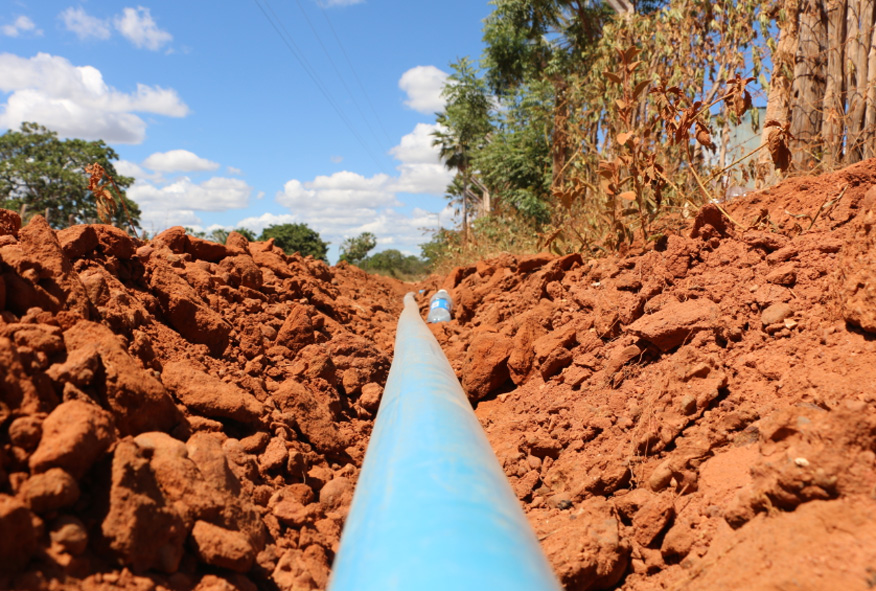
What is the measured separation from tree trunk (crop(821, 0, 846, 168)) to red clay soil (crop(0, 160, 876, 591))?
1.11 meters

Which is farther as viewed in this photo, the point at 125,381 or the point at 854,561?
the point at 125,381

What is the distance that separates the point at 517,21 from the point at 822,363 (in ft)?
50.1

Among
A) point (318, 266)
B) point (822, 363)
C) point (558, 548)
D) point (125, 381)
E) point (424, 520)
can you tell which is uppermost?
point (318, 266)

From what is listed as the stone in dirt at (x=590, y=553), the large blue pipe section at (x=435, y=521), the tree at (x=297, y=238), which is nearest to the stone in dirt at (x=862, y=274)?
the stone in dirt at (x=590, y=553)

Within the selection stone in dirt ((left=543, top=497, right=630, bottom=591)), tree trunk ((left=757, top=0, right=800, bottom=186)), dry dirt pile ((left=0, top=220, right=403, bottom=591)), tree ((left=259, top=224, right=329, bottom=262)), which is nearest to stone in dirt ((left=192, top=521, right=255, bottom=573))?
dry dirt pile ((left=0, top=220, right=403, bottom=591))

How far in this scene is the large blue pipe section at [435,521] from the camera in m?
0.88

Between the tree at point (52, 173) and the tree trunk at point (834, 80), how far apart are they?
23.6 meters

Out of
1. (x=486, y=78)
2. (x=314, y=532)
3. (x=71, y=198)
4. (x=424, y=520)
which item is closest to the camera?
(x=424, y=520)

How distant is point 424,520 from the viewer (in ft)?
3.24

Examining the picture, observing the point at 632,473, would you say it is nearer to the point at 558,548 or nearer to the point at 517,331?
the point at 558,548

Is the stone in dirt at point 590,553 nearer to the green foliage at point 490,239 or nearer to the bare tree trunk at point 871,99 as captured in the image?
the bare tree trunk at point 871,99

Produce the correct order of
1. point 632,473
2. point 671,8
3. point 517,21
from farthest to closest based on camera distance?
point 517,21 → point 671,8 → point 632,473

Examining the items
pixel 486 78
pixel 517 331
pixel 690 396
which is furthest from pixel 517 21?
pixel 690 396

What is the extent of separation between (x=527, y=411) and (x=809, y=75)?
3616 millimetres
